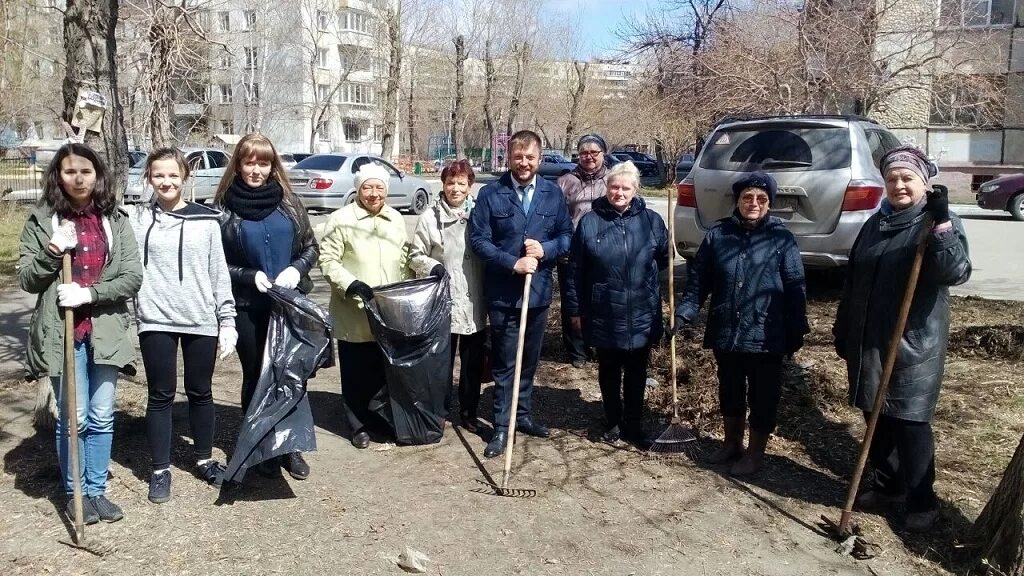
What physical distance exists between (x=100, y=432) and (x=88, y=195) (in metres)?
1.06

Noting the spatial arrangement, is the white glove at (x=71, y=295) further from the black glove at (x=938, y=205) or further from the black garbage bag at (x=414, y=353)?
the black glove at (x=938, y=205)

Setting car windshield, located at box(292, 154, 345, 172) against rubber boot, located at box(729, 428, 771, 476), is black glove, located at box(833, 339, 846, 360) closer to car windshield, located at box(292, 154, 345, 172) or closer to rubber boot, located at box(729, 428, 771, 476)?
rubber boot, located at box(729, 428, 771, 476)

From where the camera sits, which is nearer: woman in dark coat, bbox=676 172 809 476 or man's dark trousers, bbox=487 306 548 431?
woman in dark coat, bbox=676 172 809 476

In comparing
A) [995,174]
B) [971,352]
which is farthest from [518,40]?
[971,352]

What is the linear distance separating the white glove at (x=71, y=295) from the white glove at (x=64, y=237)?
15cm

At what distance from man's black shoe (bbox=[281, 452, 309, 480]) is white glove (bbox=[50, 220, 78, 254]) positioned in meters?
1.49

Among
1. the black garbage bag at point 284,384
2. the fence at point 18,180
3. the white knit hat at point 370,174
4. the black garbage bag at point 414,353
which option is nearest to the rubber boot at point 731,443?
the black garbage bag at point 414,353

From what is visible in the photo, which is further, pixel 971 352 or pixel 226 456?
pixel 971 352

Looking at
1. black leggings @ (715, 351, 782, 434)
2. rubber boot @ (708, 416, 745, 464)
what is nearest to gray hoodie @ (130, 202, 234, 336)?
black leggings @ (715, 351, 782, 434)

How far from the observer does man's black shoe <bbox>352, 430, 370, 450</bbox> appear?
4.64m

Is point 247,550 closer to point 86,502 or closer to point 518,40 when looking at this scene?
point 86,502

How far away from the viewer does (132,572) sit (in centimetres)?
320

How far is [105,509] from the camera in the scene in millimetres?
3617

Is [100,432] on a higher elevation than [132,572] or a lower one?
higher
